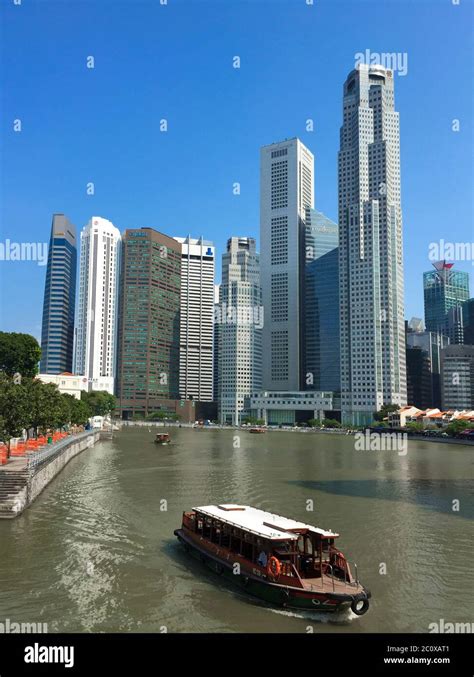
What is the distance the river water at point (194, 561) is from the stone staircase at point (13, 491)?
3.17 ft

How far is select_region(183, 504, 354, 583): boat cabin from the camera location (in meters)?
26.3

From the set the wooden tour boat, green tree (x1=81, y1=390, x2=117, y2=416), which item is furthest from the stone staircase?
green tree (x1=81, y1=390, x2=117, y2=416)

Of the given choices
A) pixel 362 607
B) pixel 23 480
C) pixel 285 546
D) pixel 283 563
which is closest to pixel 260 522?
pixel 285 546

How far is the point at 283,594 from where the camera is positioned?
24812 millimetres

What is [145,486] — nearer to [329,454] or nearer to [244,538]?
[244,538]

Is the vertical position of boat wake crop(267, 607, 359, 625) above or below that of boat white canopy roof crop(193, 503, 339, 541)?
below

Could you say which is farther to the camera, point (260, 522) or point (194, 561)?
point (194, 561)

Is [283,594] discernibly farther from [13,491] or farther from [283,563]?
[13,491]

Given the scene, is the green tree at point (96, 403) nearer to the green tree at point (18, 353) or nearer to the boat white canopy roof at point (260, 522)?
the green tree at point (18, 353)

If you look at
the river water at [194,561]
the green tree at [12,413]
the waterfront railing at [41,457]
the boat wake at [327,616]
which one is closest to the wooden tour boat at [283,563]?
the boat wake at [327,616]

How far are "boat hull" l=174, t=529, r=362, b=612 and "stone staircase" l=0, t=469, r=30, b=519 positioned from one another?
20.1m

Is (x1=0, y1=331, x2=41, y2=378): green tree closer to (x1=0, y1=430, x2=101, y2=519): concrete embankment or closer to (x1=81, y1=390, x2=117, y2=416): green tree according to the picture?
(x1=0, y1=430, x2=101, y2=519): concrete embankment

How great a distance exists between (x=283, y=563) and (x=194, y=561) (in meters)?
8.13
